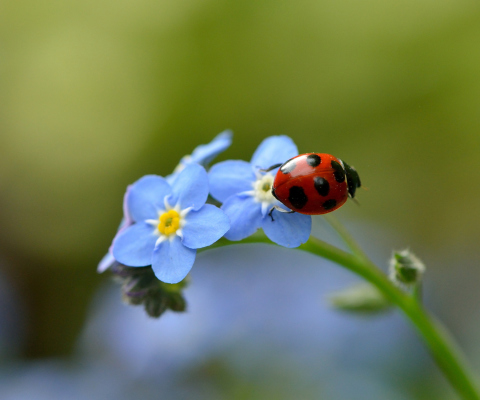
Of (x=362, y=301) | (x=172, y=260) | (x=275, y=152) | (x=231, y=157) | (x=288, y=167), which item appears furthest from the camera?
(x=231, y=157)

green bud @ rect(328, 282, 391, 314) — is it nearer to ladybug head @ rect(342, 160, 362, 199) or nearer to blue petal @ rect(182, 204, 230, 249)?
ladybug head @ rect(342, 160, 362, 199)

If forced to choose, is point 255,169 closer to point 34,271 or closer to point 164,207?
point 164,207

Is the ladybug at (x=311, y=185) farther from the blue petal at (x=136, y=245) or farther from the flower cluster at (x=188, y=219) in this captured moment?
the blue petal at (x=136, y=245)

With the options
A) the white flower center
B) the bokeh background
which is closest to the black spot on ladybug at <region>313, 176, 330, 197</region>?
the white flower center

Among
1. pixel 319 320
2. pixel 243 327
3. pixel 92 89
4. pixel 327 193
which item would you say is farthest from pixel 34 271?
pixel 327 193

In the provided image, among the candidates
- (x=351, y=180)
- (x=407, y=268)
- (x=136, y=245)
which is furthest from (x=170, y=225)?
(x=407, y=268)

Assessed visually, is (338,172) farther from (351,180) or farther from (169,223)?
(169,223)
